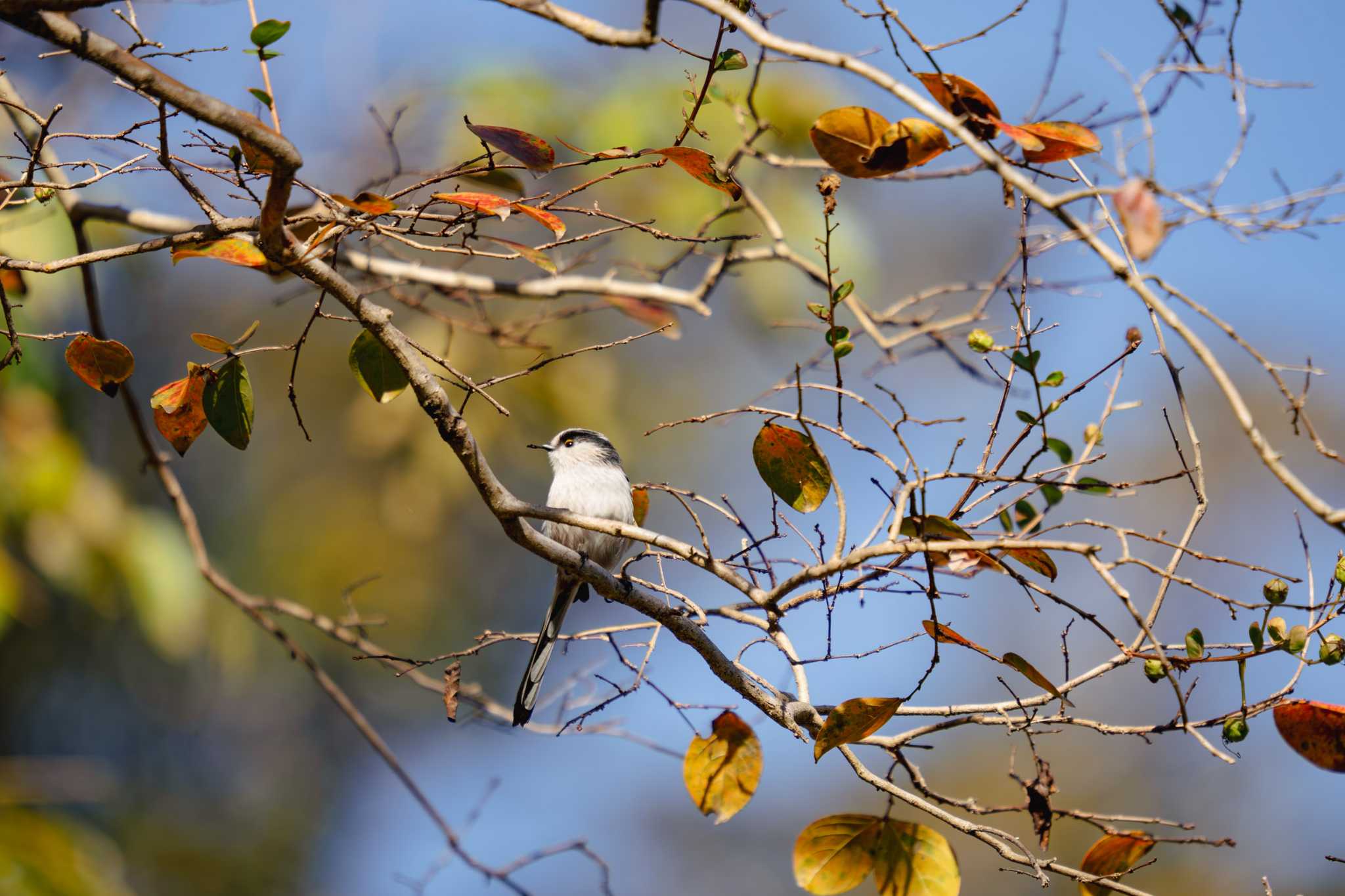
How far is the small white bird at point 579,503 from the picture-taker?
3033mm

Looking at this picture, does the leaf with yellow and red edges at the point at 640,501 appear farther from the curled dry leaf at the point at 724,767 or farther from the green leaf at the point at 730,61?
the green leaf at the point at 730,61

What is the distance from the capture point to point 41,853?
3094 millimetres

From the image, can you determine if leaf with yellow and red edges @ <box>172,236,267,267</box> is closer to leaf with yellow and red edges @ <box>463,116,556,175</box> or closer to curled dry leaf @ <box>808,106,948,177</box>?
leaf with yellow and red edges @ <box>463,116,556,175</box>

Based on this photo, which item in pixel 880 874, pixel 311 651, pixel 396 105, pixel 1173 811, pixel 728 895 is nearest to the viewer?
pixel 880 874

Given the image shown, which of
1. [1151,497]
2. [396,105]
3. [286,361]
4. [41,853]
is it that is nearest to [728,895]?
[1151,497]

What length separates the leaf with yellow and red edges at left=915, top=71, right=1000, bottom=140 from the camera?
1.62 metres

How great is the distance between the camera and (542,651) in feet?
9.84

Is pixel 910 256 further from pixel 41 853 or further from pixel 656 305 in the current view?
pixel 41 853

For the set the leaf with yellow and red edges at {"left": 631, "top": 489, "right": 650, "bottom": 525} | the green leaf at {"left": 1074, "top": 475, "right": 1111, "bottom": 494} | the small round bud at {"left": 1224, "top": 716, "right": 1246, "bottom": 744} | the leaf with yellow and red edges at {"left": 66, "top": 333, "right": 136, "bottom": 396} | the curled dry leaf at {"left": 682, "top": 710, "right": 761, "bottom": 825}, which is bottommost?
the curled dry leaf at {"left": 682, "top": 710, "right": 761, "bottom": 825}

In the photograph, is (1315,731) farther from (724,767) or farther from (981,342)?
(724,767)

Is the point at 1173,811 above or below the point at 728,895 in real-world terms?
above

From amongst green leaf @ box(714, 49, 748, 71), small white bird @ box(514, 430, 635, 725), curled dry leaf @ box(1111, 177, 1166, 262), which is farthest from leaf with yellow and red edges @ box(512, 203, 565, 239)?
small white bird @ box(514, 430, 635, 725)

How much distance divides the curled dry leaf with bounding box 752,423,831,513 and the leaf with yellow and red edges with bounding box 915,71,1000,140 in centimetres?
62

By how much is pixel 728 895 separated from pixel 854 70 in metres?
9.60
